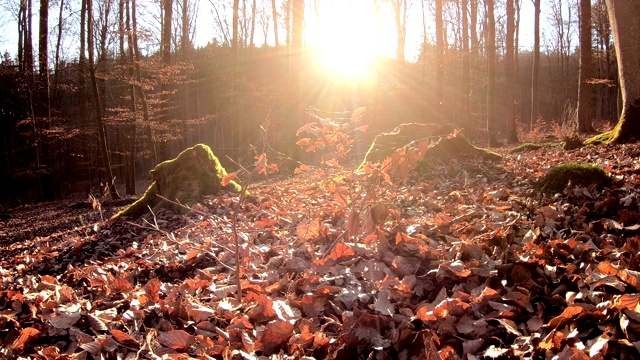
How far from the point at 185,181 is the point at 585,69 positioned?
38.3ft

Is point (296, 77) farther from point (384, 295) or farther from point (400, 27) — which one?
point (384, 295)

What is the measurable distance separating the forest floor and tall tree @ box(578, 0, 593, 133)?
9.86m

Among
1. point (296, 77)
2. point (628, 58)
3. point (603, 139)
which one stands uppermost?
point (296, 77)

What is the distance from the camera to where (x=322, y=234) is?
3113 mm

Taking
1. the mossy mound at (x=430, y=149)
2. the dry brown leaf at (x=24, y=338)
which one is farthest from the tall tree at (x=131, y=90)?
the dry brown leaf at (x=24, y=338)

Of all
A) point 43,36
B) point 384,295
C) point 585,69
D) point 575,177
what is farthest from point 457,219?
point 43,36

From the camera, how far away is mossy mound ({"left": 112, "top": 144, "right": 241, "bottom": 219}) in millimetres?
6422

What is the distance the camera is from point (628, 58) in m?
6.43

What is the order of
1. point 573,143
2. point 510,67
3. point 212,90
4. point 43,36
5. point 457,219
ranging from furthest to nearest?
1. point 212,90
2. point 43,36
3. point 510,67
4. point 573,143
5. point 457,219

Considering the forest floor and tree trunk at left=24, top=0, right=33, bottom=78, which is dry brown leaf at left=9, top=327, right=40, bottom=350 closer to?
the forest floor

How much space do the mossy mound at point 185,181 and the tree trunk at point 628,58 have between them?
6.63 metres

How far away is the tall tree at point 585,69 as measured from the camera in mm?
11250

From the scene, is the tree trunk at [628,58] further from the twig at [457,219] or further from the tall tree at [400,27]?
the tall tree at [400,27]

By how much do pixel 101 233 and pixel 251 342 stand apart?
457 cm
